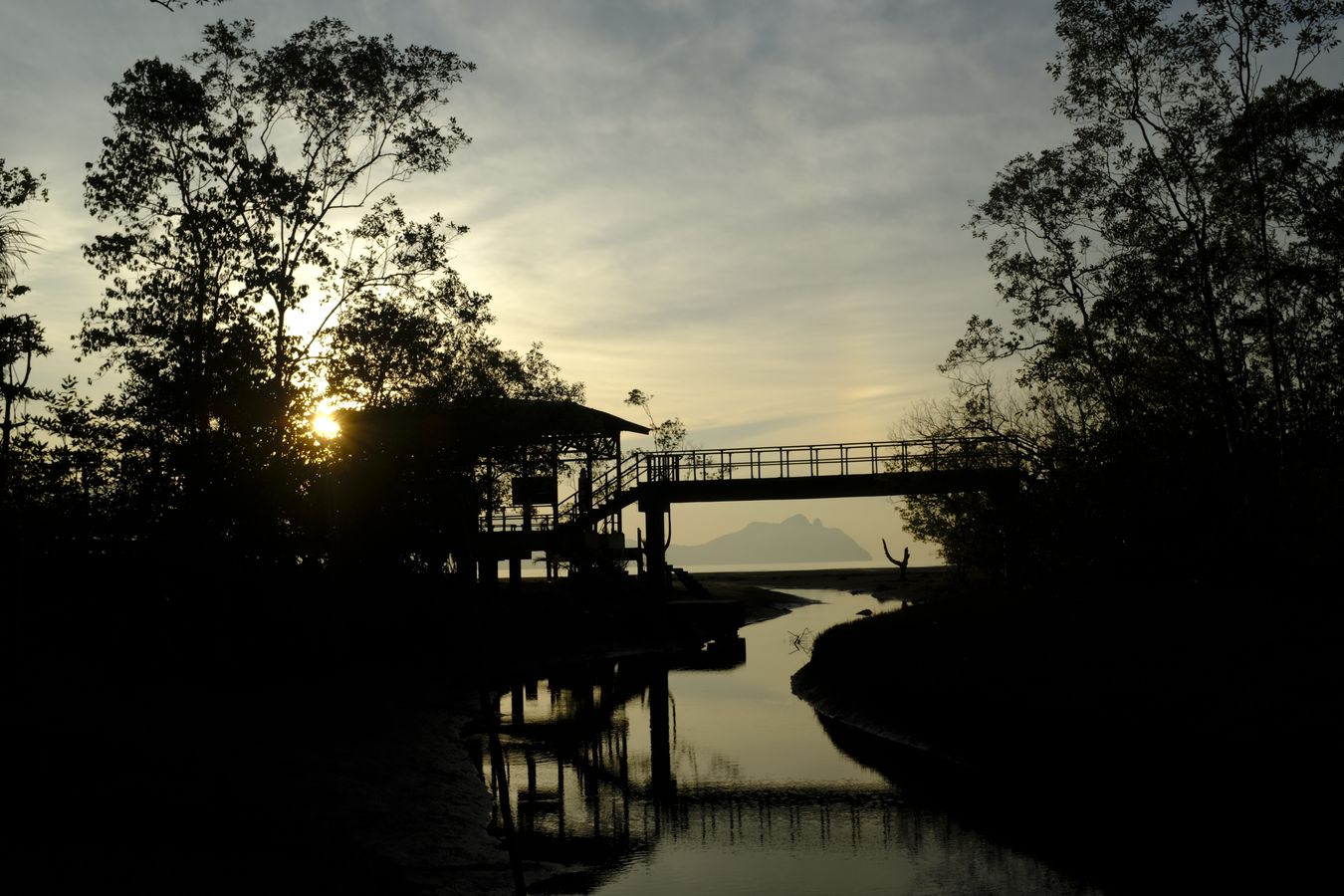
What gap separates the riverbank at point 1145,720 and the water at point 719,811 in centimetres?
154

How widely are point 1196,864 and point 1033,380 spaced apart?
1937 cm

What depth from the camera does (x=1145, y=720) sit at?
17188 millimetres

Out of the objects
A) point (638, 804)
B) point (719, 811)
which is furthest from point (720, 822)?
point (638, 804)

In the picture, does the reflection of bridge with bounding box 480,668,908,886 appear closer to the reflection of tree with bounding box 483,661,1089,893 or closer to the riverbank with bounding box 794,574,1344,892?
the reflection of tree with bounding box 483,661,1089,893

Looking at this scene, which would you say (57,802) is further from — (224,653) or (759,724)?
(759,724)

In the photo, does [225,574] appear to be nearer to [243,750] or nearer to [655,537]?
[243,750]

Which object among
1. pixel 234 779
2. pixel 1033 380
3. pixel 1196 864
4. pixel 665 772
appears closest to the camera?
pixel 1196 864

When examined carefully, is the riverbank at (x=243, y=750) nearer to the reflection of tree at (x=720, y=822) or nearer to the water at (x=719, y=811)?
the reflection of tree at (x=720, y=822)

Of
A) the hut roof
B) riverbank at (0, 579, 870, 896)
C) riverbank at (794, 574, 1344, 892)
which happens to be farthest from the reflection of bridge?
the hut roof

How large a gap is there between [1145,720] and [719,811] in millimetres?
7250

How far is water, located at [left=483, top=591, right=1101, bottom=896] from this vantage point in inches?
539

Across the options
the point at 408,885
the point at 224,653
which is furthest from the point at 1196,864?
the point at 224,653

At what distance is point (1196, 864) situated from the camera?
13461mm

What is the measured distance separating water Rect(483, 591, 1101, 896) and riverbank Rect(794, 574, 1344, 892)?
1544 millimetres
